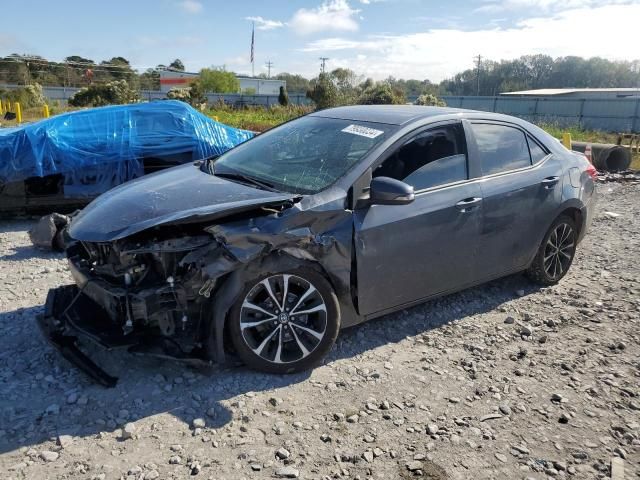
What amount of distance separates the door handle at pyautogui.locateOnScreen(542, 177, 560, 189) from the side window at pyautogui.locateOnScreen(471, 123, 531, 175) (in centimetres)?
21

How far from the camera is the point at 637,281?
5.39 metres

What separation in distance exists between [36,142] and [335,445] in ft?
19.5

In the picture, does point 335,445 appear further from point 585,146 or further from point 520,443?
point 585,146

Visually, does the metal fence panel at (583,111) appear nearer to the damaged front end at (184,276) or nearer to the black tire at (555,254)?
the black tire at (555,254)

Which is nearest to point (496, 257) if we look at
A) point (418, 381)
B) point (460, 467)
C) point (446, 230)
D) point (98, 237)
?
point (446, 230)

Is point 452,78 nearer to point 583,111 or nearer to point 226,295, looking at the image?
point 583,111

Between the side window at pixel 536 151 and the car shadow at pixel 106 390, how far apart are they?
76.6 inches

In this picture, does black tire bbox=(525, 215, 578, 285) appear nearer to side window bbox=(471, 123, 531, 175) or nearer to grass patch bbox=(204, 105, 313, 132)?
side window bbox=(471, 123, 531, 175)

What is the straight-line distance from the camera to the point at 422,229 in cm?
384

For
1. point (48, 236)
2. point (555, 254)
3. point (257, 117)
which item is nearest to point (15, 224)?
point (48, 236)

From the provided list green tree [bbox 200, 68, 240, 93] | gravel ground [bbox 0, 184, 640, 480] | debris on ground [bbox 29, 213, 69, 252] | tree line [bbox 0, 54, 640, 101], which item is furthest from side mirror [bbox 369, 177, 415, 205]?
green tree [bbox 200, 68, 240, 93]

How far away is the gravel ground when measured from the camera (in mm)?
→ 2736

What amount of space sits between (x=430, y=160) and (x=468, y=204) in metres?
0.44

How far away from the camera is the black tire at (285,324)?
3.30m
